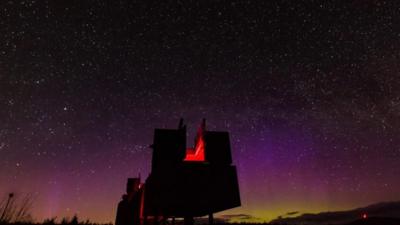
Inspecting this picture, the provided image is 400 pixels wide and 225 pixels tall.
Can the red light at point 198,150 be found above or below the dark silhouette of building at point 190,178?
above

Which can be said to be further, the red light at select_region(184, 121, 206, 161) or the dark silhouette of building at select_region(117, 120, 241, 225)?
the red light at select_region(184, 121, 206, 161)

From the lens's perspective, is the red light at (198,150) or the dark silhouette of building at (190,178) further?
the red light at (198,150)

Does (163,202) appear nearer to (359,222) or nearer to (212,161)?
(212,161)

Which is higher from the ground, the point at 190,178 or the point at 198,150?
the point at 198,150

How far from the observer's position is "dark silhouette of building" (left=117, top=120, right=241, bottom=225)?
16.2m

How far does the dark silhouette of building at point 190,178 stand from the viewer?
53.1ft

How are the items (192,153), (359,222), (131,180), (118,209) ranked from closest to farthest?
(192,153) < (131,180) < (118,209) < (359,222)

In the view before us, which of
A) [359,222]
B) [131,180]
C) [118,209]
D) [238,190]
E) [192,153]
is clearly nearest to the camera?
[238,190]

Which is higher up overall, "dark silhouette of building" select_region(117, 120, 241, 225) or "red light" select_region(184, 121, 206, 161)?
"red light" select_region(184, 121, 206, 161)

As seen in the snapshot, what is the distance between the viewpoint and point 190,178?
643 inches

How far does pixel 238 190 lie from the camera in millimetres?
16188

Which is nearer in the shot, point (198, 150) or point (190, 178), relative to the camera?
point (190, 178)

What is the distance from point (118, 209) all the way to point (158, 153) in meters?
13.3

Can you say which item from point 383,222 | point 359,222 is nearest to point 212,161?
point 383,222
